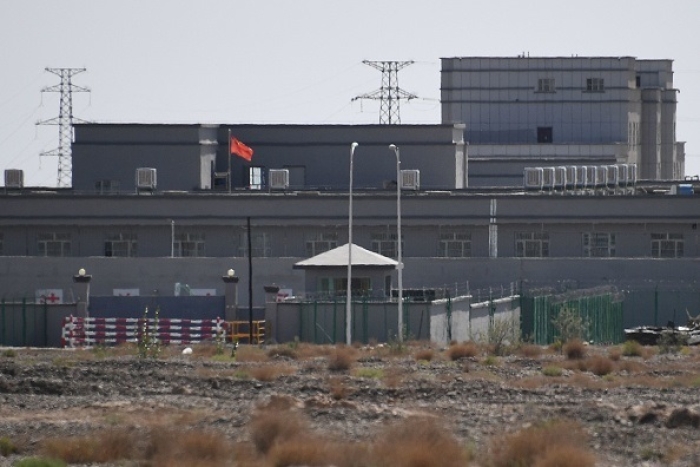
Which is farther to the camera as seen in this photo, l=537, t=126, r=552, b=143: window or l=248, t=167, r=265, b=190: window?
l=537, t=126, r=552, b=143: window

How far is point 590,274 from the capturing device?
73.4m

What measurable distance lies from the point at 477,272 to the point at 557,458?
50.3 metres

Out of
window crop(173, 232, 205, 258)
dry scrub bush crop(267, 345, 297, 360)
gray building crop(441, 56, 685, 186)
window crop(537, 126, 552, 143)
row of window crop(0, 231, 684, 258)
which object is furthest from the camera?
window crop(537, 126, 552, 143)

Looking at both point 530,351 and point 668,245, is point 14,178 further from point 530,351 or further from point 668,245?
point 530,351

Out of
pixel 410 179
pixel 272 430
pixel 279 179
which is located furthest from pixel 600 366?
pixel 279 179

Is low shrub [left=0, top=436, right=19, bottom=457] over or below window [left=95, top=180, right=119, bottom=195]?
below

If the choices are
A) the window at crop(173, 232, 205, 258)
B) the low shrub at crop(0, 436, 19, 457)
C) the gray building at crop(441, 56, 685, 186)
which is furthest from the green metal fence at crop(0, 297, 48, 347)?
the gray building at crop(441, 56, 685, 186)

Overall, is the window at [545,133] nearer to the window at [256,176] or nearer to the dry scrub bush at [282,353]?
the window at [256,176]

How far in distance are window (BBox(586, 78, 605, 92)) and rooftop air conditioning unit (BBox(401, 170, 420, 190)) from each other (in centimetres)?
2935

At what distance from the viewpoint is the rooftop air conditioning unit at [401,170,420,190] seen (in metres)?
80.6

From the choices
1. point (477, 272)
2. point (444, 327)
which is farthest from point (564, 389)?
point (477, 272)

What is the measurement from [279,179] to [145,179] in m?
6.43

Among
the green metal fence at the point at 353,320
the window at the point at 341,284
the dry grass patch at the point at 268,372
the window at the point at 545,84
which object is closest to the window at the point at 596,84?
the window at the point at 545,84

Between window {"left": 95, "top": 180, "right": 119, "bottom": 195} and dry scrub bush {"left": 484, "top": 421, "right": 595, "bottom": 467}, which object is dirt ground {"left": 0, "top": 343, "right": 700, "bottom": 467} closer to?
dry scrub bush {"left": 484, "top": 421, "right": 595, "bottom": 467}
